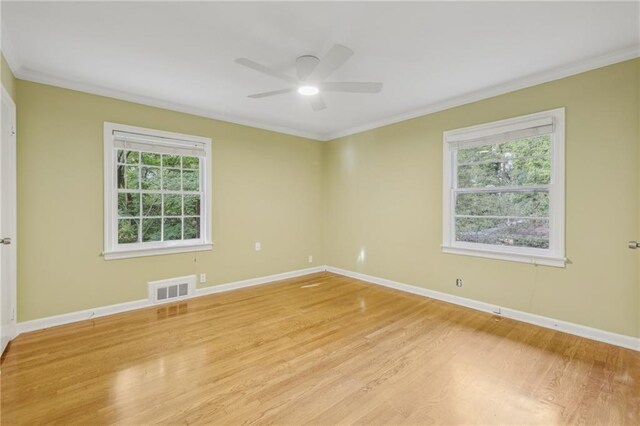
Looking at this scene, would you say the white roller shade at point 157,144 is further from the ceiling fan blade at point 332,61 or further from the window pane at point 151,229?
the ceiling fan blade at point 332,61

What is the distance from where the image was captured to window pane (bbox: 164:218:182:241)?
3902mm

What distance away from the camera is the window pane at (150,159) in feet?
12.2

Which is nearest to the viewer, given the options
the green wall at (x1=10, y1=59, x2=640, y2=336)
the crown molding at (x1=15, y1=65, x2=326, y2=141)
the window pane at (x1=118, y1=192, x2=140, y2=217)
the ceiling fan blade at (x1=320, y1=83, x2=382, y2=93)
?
the ceiling fan blade at (x1=320, y1=83, x2=382, y2=93)

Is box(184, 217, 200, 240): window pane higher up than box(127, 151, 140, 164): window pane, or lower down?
lower down

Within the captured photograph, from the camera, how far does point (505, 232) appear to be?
3410 mm

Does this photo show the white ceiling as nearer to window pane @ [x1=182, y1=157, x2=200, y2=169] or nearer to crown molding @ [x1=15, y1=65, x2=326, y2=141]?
crown molding @ [x1=15, y1=65, x2=326, y2=141]

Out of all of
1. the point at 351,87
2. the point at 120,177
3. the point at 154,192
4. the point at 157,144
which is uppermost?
the point at 351,87

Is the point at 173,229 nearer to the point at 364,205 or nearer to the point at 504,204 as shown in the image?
the point at 364,205

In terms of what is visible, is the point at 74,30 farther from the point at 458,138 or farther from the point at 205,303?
the point at 458,138

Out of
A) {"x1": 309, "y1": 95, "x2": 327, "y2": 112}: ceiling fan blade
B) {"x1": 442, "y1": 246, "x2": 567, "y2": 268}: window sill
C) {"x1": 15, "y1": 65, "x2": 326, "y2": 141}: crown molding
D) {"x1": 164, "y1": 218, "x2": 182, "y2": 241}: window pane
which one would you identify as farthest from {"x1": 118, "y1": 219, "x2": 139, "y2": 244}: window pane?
{"x1": 442, "y1": 246, "x2": 567, "y2": 268}: window sill

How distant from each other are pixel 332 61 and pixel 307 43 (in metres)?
0.37

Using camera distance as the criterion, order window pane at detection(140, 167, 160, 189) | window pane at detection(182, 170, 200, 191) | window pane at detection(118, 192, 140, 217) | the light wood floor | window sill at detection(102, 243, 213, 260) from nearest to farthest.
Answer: the light wood floor
window sill at detection(102, 243, 213, 260)
window pane at detection(118, 192, 140, 217)
window pane at detection(140, 167, 160, 189)
window pane at detection(182, 170, 200, 191)

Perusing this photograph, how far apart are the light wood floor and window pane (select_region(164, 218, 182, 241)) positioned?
983mm

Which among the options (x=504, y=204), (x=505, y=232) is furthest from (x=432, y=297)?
(x=504, y=204)
